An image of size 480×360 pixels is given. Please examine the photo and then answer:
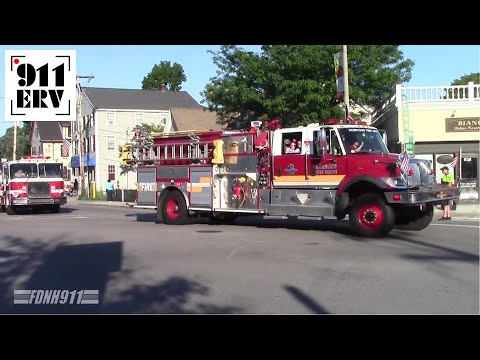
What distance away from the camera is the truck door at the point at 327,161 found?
13945 millimetres

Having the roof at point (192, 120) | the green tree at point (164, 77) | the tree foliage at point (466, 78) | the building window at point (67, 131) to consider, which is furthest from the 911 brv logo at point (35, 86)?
the green tree at point (164, 77)

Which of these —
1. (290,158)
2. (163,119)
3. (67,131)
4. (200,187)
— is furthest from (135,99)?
(290,158)

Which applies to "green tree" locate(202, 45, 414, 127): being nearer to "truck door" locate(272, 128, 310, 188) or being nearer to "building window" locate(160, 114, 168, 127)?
"truck door" locate(272, 128, 310, 188)

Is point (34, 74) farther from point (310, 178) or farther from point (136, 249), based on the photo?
point (310, 178)

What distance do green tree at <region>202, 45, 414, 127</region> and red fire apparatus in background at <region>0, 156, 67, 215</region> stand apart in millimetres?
8206

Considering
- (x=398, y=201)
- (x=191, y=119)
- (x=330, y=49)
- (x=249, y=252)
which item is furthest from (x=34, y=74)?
(x=191, y=119)

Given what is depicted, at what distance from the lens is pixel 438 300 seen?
7184mm

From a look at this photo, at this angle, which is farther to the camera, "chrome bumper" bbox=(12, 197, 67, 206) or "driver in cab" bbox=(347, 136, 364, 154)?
"chrome bumper" bbox=(12, 197, 67, 206)

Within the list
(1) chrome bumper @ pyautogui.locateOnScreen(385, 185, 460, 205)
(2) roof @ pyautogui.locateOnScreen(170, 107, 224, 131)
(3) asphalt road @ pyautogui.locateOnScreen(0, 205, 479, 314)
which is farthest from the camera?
(2) roof @ pyautogui.locateOnScreen(170, 107, 224, 131)

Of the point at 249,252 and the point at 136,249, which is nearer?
the point at 249,252

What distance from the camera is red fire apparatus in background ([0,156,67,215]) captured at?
25.4 metres

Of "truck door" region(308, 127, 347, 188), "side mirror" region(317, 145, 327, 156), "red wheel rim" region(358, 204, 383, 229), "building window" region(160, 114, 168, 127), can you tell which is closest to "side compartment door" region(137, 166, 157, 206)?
"truck door" region(308, 127, 347, 188)
